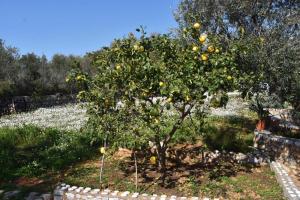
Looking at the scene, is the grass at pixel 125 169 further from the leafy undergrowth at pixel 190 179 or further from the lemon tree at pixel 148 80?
the lemon tree at pixel 148 80

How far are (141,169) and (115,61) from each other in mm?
3431

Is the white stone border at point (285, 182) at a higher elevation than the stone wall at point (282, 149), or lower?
lower

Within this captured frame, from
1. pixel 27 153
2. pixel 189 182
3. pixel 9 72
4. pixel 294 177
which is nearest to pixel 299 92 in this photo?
pixel 294 177

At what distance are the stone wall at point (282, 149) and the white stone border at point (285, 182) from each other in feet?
2.56

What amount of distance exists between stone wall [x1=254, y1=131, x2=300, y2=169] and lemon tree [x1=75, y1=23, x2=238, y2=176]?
481 centimetres

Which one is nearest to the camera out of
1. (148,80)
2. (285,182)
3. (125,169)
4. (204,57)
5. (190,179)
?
(204,57)

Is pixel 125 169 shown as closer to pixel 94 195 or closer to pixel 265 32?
pixel 94 195

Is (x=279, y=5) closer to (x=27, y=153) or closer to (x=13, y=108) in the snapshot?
(x=27, y=153)

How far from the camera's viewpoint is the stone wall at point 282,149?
1205cm

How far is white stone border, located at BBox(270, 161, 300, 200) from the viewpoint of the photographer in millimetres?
8562

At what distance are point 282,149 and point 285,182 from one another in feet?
10.3

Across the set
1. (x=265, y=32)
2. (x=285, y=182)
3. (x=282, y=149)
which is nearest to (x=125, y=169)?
(x=285, y=182)

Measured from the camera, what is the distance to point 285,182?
9508 millimetres

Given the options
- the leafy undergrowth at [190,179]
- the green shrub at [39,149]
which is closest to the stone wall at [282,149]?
the leafy undergrowth at [190,179]
